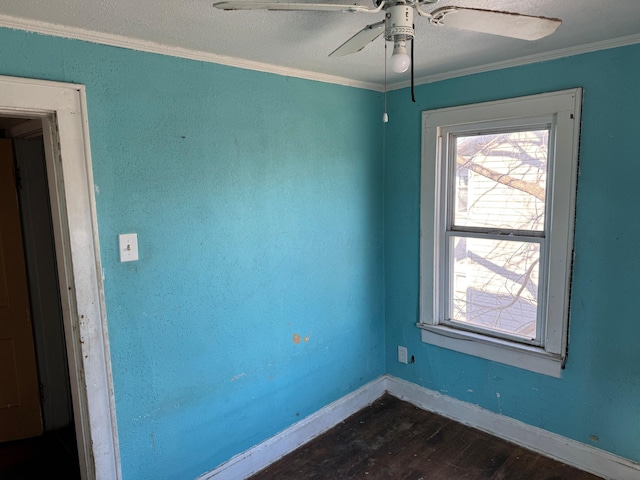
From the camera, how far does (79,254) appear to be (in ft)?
5.78

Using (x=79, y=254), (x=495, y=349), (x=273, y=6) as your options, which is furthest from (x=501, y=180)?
(x=79, y=254)

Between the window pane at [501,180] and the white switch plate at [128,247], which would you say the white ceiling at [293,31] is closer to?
the window pane at [501,180]

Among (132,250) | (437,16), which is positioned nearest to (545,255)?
(437,16)

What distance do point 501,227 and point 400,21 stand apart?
1691 millimetres

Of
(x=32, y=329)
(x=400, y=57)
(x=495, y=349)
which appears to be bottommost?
(x=495, y=349)

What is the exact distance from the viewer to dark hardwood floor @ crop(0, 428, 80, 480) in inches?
96.9

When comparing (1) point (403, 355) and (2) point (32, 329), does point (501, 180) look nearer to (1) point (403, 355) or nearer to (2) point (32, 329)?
(1) point (403, 355)

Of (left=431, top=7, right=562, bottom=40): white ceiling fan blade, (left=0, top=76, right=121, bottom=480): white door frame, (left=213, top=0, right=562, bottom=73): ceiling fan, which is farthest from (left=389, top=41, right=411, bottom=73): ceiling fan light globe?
(left=0, top=76, right=121, bottom=480): white door frame

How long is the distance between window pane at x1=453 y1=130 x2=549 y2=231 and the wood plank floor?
133cm

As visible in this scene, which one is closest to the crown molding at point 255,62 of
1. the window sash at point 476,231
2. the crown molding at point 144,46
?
the crown molding at point 144,46

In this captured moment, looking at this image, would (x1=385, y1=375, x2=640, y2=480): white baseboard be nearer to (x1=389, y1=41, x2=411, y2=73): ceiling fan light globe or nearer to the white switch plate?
the white switch plate

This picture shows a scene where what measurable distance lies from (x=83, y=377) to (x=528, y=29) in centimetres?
215

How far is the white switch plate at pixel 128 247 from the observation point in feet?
6.19

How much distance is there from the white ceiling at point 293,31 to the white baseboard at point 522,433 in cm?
211
